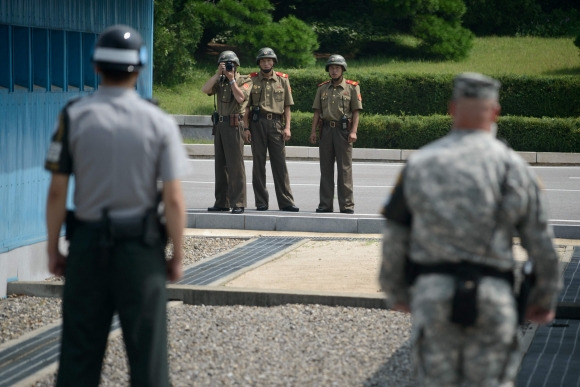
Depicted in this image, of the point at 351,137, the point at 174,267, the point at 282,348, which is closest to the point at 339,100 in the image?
the point at 351,137

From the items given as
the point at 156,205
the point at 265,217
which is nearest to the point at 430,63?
the point at 265,217

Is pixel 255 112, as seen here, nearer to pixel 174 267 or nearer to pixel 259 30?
pixel 174 267

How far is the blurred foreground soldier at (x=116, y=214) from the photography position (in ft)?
14.5

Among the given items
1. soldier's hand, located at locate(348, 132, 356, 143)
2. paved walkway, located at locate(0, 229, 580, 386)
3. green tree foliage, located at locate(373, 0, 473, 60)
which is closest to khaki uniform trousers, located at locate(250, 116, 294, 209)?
soldier's hand, located at locate(348, 132, 356, 143)

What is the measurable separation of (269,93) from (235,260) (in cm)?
377

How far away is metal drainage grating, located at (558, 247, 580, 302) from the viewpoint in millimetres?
8820

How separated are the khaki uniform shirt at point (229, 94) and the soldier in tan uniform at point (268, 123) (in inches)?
5.2

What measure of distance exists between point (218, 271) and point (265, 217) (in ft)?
10.9

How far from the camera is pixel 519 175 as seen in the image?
404cm

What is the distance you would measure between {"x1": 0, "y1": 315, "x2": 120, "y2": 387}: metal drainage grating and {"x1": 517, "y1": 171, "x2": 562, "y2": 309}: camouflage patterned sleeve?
3.19m

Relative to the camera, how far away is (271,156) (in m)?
14.3

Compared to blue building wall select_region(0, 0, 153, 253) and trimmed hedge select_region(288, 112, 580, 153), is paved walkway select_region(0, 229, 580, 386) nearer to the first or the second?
blue building wall select_region(0, 0, 153, 253)

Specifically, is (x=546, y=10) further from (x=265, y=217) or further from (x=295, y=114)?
(x=265, y=217)

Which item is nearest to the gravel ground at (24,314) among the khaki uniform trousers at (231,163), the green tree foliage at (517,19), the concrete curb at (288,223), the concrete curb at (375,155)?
the concrete curb at (288,223)
